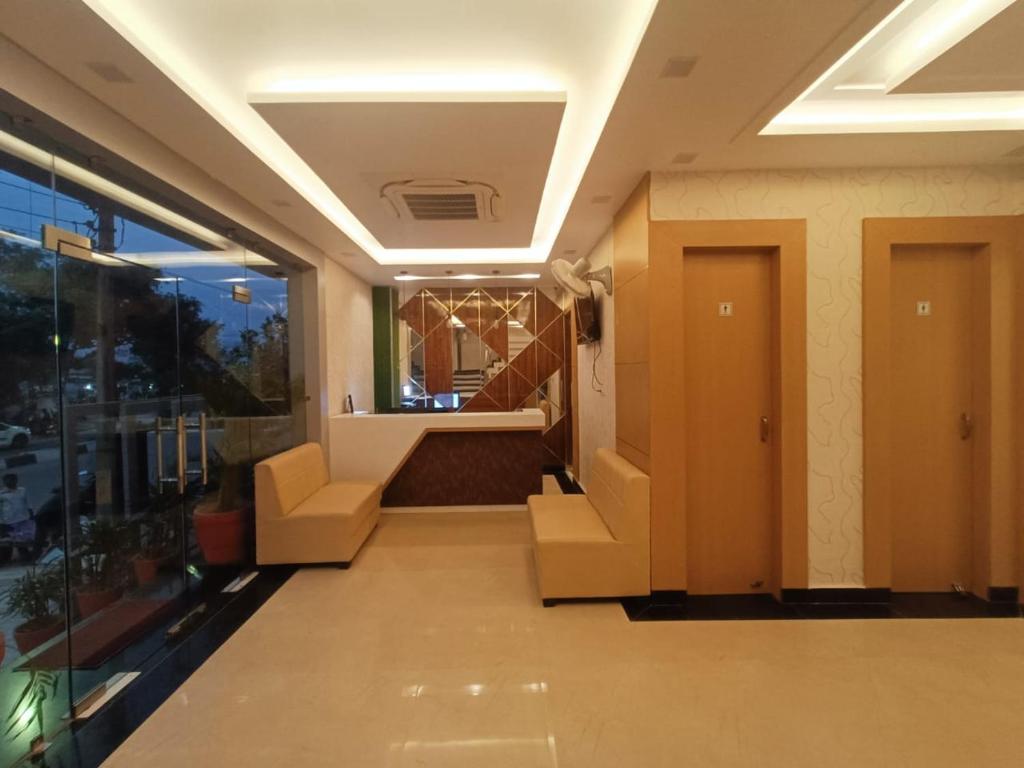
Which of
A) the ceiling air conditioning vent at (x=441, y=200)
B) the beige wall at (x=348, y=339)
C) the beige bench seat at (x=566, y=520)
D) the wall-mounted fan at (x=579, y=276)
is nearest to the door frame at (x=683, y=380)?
the beige bench seat at (x=566, y=520)

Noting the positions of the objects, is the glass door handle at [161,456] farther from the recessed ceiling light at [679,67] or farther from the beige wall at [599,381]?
the recessed ceiling light at [679,67]

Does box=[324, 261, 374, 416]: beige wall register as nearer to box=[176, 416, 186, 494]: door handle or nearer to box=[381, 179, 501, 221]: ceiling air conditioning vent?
box=[381, 179, 501, 221]: ceiling air conditioning vent

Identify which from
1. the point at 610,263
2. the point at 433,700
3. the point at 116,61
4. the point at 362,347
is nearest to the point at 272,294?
the point at 362,347

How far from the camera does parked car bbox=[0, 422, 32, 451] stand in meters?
1.79

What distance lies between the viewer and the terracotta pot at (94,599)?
2227 millimetres

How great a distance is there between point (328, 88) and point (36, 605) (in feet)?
9.40

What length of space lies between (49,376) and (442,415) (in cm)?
312

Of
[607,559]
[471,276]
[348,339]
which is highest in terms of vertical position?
[471,276]

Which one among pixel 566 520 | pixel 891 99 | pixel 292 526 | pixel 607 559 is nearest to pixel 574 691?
pixel 607 559

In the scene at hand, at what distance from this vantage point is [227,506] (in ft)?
10.9

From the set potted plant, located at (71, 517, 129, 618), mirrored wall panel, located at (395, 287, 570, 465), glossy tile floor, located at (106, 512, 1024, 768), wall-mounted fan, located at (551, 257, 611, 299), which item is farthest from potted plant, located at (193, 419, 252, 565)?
mirrored wall panel, located at (395, 287, 570, 465)

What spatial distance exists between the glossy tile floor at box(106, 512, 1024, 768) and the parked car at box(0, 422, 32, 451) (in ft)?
4.54

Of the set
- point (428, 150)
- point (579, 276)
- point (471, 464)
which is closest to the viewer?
point (428, 150)

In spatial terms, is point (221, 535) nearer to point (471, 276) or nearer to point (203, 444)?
point (203, 444)
